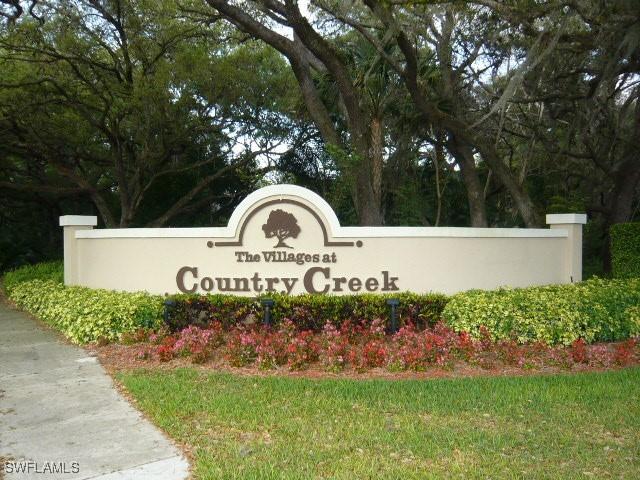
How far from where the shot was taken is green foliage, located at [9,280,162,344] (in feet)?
30.3

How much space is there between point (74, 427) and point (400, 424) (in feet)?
9.21

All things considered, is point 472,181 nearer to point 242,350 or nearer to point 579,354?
point 579,354

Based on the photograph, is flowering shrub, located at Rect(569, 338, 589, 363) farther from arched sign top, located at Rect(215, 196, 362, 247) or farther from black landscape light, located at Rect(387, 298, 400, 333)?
arched sign top, located at Rect(215, 196, 362, 247)

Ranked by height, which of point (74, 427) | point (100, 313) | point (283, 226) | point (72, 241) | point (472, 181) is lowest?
point (74, 427)

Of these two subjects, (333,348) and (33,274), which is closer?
(333,348)

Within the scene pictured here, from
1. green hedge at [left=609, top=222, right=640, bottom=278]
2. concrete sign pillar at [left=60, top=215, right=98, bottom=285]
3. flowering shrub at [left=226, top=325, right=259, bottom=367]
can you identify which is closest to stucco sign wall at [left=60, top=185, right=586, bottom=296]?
flowering shrub at [left=226, top=325, right=259, bottom=367]

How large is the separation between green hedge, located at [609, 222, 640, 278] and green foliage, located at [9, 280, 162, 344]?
926 centimetres

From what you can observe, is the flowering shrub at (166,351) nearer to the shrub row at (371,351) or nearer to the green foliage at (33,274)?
the shrub row at (371,351)

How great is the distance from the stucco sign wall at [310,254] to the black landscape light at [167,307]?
0.91 metres

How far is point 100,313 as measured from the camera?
370 inches

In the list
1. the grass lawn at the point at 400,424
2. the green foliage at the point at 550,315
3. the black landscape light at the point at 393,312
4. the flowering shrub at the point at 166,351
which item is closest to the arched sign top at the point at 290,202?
the black landscape light at the point at 393,312

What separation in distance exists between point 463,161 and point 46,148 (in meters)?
11.7

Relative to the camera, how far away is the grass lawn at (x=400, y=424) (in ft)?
14.6

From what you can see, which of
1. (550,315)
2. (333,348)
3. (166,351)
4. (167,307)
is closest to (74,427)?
(166,351)
